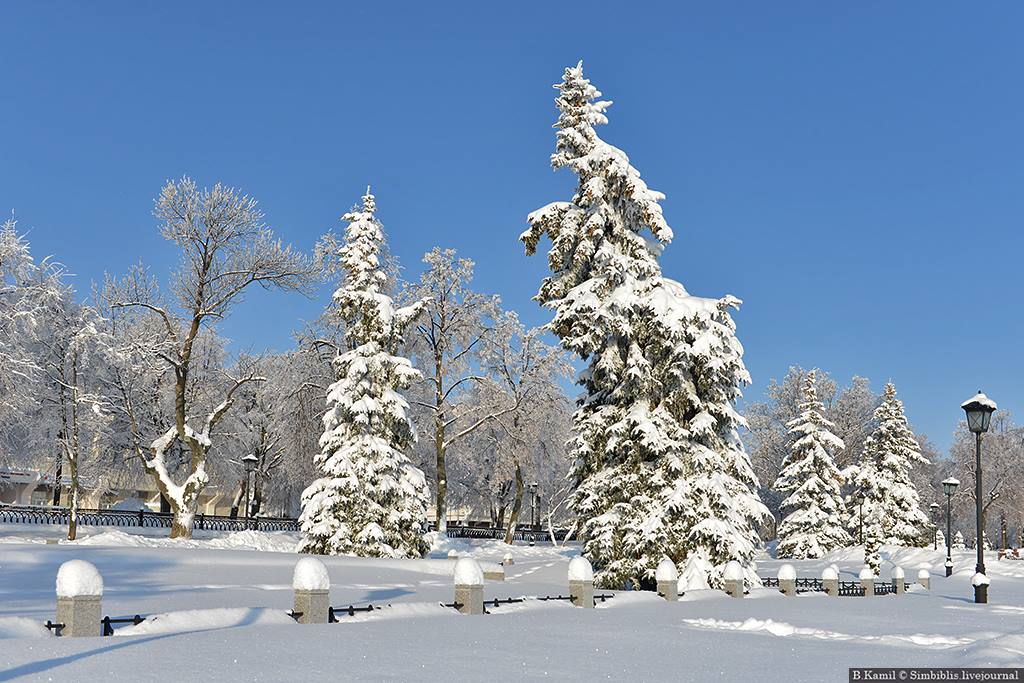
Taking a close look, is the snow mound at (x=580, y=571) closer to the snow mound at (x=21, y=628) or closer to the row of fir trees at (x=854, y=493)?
the snow mound at (x=21, y=628)

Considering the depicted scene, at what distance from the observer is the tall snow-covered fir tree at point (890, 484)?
5588 centimetres

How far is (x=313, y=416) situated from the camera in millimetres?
40812

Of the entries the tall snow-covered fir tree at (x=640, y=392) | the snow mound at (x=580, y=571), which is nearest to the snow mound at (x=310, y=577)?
the snow mound at (x=580, y=571)

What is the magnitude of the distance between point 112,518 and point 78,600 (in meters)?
35.8

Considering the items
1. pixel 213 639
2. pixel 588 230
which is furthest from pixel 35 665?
pixel 588 230

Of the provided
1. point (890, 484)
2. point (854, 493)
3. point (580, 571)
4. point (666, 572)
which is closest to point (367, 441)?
point (666, 572)

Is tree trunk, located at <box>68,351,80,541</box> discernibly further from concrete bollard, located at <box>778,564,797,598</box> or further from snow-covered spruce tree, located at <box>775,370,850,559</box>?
snow-covered spruce tree, located at <box>775,370,850,559</box>

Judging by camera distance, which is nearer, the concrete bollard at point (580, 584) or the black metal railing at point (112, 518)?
the concrete bollard at point (580, 584)

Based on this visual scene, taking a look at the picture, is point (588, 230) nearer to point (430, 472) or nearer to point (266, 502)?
point (430, 472)

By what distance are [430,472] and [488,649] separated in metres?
44.1

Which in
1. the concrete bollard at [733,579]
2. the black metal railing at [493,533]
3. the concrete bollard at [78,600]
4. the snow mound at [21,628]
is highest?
the concrete bollard at [78,600]

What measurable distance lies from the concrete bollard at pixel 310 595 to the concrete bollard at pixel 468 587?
9.72ft

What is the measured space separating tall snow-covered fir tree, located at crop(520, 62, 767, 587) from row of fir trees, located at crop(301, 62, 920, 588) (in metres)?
0.04

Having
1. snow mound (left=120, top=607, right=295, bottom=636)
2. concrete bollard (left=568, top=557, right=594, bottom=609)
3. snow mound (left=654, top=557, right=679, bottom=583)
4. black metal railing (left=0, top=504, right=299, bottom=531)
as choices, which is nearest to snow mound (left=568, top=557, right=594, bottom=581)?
concrete bollard (left=568, top=557, right=594, bottom=609)
